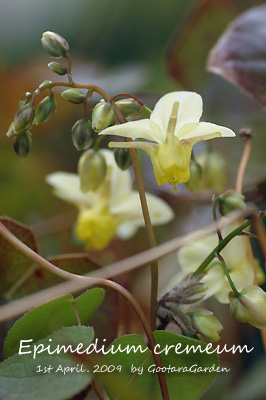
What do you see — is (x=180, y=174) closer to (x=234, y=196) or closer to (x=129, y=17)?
(x=234, y=196)

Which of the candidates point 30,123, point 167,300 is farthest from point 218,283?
point 30,123

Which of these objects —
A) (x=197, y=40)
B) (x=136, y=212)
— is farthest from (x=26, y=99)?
(x=197, y=40)

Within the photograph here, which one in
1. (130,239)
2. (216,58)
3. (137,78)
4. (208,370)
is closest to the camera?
(208,370)

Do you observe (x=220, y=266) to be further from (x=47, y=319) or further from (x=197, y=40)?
(x=197, y=40)

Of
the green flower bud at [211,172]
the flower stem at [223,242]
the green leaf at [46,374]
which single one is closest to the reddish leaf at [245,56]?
the green flower bud at [211,172]

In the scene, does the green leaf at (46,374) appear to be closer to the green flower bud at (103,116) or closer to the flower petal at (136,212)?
the green flower bud at (103,116)

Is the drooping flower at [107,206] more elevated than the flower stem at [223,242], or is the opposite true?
the flower stem at [223,242]

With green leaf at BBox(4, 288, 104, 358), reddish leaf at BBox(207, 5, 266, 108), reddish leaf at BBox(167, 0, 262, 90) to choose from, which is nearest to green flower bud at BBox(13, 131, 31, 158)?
green leaf at BBox(4, 288, 104, 358)
